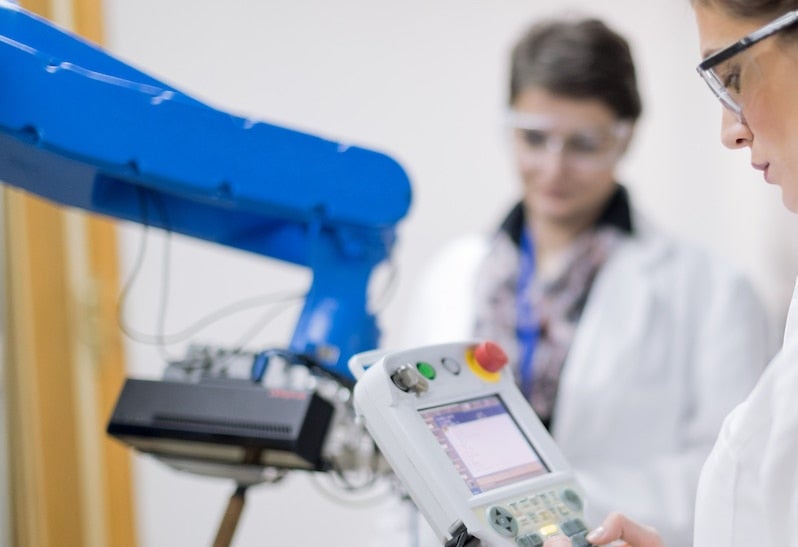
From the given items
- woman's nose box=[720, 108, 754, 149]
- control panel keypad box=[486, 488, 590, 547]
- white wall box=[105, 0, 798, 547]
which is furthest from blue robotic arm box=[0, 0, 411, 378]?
white wall box=[105, 0, 798, 547]

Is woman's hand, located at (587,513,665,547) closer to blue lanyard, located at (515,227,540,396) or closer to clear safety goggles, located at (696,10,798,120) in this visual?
clear safety goggles, located at (696,10,798,120)

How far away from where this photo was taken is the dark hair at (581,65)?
5.15 feet

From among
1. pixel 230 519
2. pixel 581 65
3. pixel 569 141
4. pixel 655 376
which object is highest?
pixel 581 65

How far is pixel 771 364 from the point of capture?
726 mm

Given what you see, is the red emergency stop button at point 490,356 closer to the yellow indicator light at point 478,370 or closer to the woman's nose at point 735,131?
the yellow indicator light at point 478,370

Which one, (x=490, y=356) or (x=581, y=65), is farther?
(x=581, y=65)

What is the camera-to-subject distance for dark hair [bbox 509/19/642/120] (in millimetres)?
1570

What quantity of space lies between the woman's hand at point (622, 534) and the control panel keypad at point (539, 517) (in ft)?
0.06

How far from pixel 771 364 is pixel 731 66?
0.24 metres

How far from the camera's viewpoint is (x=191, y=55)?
2.10m

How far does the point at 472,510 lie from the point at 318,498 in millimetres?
1489

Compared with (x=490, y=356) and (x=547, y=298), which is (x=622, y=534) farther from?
(x=547, y=298)

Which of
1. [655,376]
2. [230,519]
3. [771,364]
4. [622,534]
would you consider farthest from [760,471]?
[655,376]

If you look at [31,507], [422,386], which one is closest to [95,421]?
[31,507]
